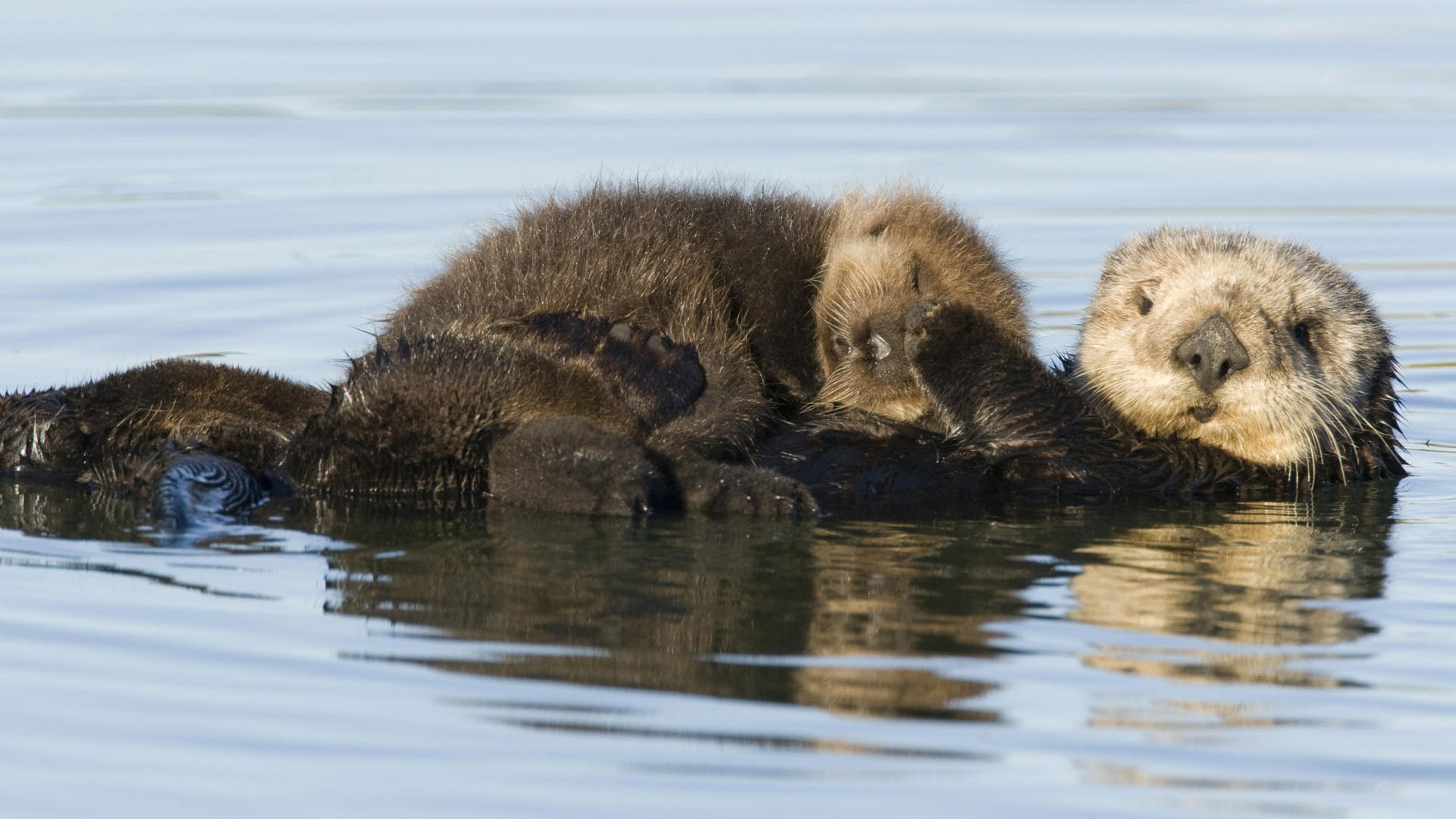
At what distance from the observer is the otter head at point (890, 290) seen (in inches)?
222

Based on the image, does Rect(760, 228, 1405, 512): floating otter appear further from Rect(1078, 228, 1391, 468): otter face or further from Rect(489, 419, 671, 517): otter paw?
Rect(489, 419, 671, 517): otter paw

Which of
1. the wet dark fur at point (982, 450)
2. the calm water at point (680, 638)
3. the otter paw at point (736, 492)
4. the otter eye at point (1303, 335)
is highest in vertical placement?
the otter eye at point (1303, 335)

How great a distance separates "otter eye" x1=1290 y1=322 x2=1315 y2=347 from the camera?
562cm

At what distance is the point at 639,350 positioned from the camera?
5.35 metres

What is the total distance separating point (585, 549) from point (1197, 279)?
6.61 feet

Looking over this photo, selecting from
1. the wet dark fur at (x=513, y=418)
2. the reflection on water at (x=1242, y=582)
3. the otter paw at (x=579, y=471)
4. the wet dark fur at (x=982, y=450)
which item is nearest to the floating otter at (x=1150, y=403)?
the wet dark fur at (x=982, y=450)

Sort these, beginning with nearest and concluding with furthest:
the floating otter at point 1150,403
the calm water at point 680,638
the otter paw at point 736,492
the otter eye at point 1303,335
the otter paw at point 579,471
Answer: the calm water at point 680,638
the otter paw at point 579,471
the otter paw at point 736,492
the floating otter at point 1150,403
the otter eye at point 1303,335

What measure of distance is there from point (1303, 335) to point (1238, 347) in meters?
0.38

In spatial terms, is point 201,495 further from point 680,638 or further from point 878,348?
point 878,348

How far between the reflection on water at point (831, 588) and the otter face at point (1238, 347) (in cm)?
26

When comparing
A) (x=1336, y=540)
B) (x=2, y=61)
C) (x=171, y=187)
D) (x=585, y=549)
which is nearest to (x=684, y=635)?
(x=585, y=549)

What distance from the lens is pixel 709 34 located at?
1566 centimetres

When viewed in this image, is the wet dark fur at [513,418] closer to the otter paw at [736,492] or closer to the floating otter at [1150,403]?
the otter paw at [736,492]

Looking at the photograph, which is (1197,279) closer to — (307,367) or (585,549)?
(585,549)
